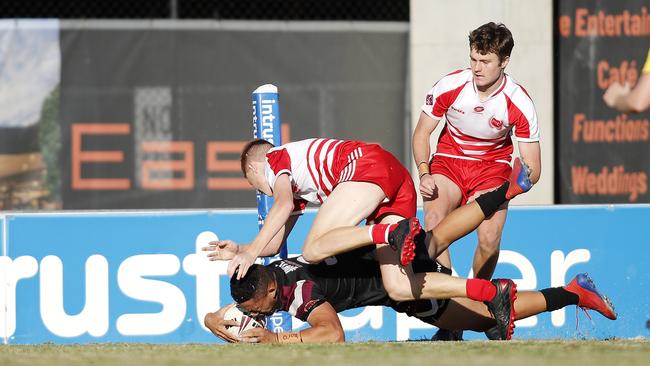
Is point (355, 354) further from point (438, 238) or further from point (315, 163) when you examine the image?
point (438, 238)

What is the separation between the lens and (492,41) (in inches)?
309

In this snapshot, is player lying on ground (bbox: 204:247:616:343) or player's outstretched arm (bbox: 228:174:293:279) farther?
player lying on ground (bbox: 204:247:616:343)

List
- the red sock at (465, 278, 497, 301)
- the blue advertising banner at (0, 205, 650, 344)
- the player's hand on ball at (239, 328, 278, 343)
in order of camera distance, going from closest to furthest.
A: the player's hand on ball at (239, 328, 278, 343), the red sock at (465, 278, 497, 301), the blue advertising banner at (0, 205, 650, 344)

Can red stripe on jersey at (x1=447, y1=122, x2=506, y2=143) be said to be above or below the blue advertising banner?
above

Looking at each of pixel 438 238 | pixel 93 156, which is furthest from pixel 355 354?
pixel 93 156

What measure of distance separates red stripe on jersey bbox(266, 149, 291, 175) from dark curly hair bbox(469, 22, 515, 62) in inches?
56.2

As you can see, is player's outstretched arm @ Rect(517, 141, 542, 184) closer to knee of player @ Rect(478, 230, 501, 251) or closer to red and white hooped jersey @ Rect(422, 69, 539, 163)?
red and white hooped jersey @ Rect(422, 69, 539, 163)

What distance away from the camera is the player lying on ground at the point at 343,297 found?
754 centimetres

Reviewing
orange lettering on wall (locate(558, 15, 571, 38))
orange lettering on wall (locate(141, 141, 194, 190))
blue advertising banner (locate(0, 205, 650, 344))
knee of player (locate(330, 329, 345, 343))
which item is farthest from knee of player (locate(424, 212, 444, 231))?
orange lettering on wall (locate(558, 15, 571, 38))

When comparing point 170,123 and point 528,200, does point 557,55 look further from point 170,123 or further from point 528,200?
point 170,123

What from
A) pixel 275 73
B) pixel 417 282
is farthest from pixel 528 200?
pixel 417 282

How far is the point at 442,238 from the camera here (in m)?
8.06

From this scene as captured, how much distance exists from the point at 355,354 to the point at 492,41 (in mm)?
2565

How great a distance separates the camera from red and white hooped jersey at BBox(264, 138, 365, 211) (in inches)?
300
